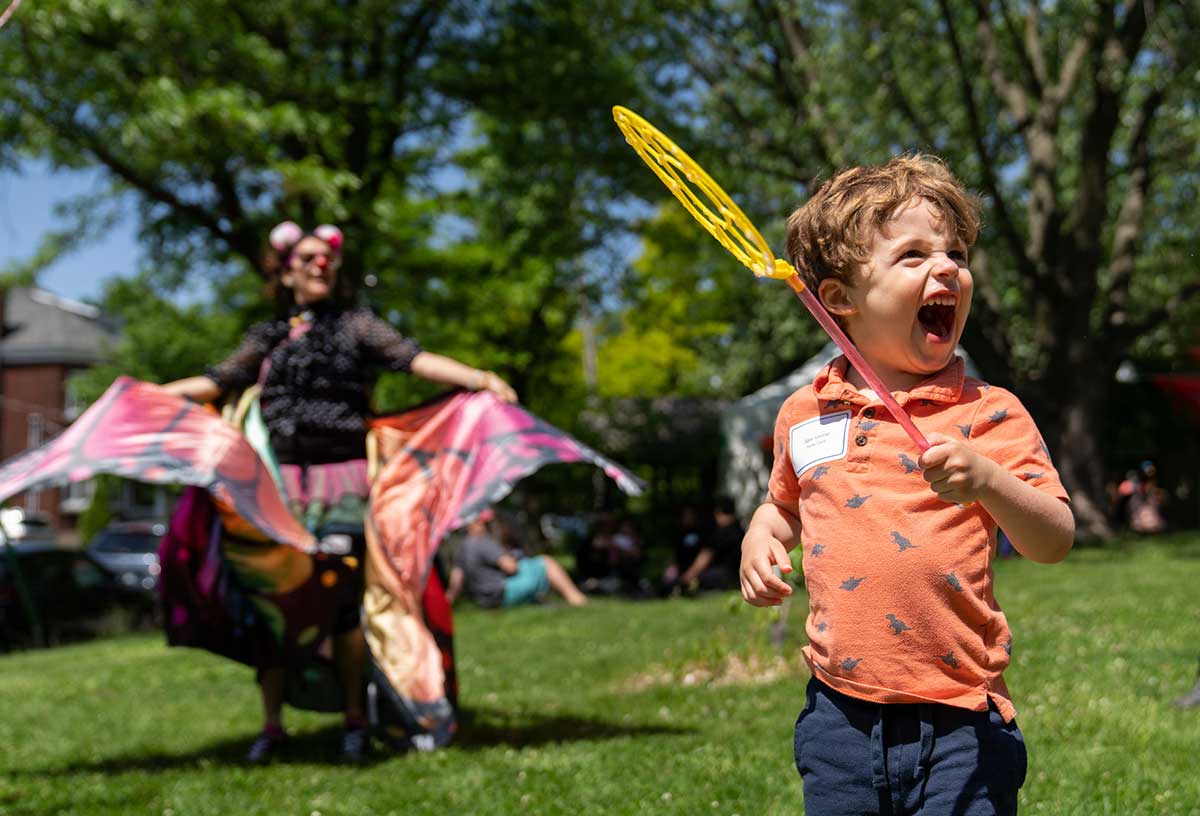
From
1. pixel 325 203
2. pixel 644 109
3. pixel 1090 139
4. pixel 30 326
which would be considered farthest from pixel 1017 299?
pixel 30 326

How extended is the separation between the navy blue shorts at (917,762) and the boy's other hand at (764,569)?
0.85 ft

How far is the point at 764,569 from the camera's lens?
8.63 ft

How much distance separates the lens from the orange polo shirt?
2.49 metres

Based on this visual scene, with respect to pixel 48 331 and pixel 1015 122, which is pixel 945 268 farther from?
pixel 48 331

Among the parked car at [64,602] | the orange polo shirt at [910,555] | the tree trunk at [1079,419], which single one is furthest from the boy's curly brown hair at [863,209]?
the tree trunk at [1079,419]

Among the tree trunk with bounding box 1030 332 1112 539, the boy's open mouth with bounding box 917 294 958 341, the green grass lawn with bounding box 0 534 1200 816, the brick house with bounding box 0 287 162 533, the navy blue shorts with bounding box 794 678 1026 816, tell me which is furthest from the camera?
the brick house with bounding box 0 287 162 533

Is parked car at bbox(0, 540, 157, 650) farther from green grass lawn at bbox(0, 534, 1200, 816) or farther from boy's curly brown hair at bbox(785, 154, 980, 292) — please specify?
boy's curly brown hair at bbox(785, 154, 980, 292)

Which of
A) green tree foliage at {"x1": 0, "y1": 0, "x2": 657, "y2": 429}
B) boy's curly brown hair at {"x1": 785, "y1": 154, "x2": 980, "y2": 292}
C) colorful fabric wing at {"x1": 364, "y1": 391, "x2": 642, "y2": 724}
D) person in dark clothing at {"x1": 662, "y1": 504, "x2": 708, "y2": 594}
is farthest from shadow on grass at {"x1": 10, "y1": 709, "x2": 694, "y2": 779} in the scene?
person in dark clothing at {"x1": 662, "y1": 504, "x2": 708, "y2": 594}

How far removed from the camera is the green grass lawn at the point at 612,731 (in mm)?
4695

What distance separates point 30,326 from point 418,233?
36101 mm

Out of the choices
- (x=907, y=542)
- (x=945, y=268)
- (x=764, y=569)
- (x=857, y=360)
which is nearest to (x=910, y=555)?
(x=907, y=542)

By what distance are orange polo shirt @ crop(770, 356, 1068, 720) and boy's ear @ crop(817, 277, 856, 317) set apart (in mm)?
199

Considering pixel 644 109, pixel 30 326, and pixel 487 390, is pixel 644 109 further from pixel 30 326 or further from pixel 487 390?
pixel 30 326

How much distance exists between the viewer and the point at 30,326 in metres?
50.2
